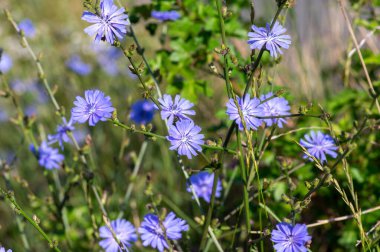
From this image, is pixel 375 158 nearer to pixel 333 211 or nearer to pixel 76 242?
pixel 333 211

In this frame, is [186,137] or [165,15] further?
[165,15]

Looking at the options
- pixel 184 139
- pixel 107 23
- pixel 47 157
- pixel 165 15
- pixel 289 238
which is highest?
pixel 165 15

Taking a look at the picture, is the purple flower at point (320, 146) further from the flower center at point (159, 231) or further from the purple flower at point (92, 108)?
the purple flower at point (92, 108)

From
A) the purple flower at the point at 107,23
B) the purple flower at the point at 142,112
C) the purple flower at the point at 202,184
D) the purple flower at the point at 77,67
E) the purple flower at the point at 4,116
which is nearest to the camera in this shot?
the purple flower at the point at 107,23

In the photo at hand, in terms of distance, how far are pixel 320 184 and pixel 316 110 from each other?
3.35 ft

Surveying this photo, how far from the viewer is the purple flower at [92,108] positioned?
137cm

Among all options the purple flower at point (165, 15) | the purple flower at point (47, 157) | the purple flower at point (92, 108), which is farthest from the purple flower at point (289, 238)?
the purple flower at point (165, 15)

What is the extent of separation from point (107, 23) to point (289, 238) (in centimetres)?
75

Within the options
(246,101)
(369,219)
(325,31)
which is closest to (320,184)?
(246,101)

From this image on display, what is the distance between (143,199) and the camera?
10.6 ft

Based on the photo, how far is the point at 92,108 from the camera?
4.57 ft

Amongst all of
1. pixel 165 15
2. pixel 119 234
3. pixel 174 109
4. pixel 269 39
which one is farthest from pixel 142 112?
pixel 269 39

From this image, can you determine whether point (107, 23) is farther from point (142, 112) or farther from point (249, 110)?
point (142, 112)

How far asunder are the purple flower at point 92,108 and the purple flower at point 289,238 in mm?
549
